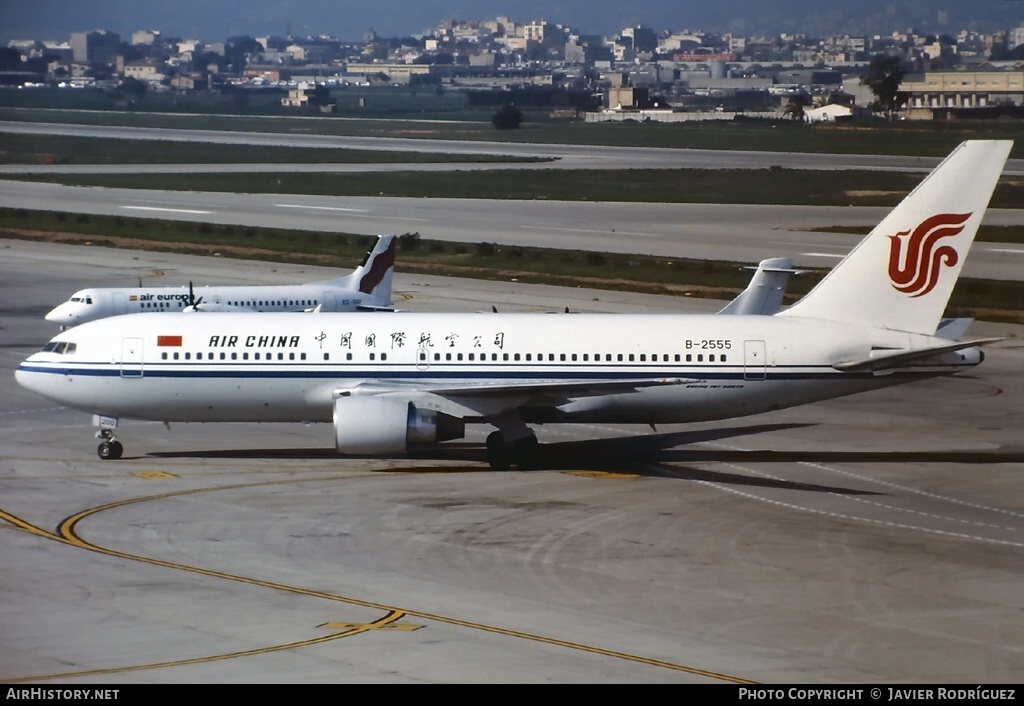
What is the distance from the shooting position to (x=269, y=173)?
499ft

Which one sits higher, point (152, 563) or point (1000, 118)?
point (1000, 118)

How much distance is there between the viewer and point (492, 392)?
4181 centimetres

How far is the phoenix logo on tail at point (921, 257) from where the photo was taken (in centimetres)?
4325

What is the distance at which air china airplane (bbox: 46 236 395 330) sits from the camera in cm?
6562

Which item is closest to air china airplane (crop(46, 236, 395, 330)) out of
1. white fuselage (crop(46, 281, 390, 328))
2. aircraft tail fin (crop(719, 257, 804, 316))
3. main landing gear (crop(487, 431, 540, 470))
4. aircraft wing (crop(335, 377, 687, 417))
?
white fuselage (crop(46, 281, 390, 328))

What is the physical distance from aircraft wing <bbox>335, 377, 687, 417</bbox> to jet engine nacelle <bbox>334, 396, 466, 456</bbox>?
2.05 ft

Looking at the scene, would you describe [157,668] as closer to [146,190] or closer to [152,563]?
[152,563]

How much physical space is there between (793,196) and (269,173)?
2205 inches

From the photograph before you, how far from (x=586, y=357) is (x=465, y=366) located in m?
3.55

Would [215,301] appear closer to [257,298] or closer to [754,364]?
[257,298]

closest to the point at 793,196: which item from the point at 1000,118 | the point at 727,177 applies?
the point at 727,177

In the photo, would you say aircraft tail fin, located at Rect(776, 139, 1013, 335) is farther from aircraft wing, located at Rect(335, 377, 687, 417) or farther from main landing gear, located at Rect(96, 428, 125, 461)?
main landing gear, located at Rect(96, 428, 125, 461)

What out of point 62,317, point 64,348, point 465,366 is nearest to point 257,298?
point 62,317
